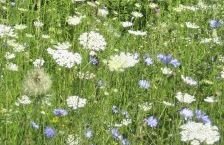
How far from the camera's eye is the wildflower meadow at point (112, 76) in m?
2.24

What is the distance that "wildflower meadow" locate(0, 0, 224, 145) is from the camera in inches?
88.3

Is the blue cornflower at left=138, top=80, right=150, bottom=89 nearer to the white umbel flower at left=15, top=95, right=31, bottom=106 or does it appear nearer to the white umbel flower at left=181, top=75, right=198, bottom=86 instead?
the white umbel flower at left=181, top=75, right=198, bottom=86

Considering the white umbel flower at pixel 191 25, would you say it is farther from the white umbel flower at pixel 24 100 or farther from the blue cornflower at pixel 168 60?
the white umbel flower at pixel 24 100

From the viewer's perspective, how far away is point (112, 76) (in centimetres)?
310

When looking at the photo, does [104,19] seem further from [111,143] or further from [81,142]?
[81,142]

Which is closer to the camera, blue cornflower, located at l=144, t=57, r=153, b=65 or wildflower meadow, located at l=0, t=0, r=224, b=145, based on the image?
wildflower meadow, located at l=0, t=0, r=224, b=145

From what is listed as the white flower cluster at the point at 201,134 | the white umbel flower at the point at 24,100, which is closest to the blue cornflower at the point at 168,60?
the white umbel flower at the point at 24,100

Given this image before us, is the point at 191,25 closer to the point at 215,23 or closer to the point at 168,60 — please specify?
the point at 215,23

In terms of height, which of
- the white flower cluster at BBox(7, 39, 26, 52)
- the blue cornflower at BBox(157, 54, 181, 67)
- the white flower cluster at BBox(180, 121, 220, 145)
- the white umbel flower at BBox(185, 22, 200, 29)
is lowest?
the white umbel flower at BBox(185, 22, 200, 29)

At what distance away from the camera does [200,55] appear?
3803mm

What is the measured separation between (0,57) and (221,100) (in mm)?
1088

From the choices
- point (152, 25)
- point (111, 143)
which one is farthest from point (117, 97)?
point (152, 25)

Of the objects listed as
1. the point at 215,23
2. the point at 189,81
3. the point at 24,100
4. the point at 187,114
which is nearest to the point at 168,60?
the point at 189,81

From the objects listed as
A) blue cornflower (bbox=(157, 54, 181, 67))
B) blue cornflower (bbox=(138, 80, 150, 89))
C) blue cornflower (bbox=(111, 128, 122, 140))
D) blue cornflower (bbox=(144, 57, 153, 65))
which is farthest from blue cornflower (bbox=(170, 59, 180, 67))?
blue cornflower (bbox=(111, 128, 122, 140))
